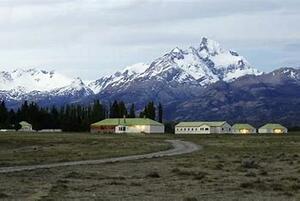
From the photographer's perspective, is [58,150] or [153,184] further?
[58,150]

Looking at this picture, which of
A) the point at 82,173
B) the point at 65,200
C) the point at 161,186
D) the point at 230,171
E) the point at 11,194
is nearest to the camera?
the point at 65,200

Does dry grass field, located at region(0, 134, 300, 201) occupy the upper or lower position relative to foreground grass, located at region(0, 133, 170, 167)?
lower

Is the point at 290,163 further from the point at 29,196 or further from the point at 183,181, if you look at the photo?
the point at 29,196

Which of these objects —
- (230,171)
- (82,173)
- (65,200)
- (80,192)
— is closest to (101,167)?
(82,173)

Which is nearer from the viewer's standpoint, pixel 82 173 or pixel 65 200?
pixel 65 200

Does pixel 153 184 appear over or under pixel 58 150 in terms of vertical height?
under

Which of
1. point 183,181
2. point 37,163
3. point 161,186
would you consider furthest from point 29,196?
point 37,163

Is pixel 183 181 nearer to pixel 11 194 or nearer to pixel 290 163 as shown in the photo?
pixel 11 194

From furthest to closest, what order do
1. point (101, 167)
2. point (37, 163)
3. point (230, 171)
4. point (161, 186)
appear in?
point (37, 163) → point (101, 167) → point (230, 171) → point (161, 186)

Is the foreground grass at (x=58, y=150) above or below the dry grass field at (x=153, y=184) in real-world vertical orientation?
above

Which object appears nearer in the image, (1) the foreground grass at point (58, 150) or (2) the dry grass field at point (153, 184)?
(2) the dry grass field at point (153, 184)

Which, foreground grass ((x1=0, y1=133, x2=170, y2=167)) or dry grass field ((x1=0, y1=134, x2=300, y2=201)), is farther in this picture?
foreground grass ((x1=0, y1=133, x2=170, y2=167))

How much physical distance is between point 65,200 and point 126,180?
33.6 feet

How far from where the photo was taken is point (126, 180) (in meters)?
36.7
